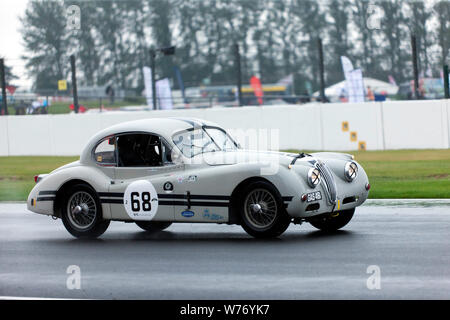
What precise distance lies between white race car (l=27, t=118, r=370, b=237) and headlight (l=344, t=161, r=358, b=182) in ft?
0.04

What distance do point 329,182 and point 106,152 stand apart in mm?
2901

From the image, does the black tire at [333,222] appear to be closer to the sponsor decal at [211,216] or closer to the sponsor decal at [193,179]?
the sponsor decal at [211,216]

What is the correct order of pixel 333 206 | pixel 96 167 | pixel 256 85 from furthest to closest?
1. pixel 256 85
2. pixel 96 167
3. pixel 333 206

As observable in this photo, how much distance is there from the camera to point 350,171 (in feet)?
32.0

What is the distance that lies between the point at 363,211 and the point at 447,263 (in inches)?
183

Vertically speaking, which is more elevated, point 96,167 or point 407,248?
point 96,167

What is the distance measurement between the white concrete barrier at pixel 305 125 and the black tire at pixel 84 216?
11548 millimetres

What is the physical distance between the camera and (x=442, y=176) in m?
16.2

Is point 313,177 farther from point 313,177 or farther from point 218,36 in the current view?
point 218,36

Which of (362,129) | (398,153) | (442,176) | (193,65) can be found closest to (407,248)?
(442,176)

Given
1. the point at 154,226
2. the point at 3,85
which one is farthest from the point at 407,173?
the point at 3,85
